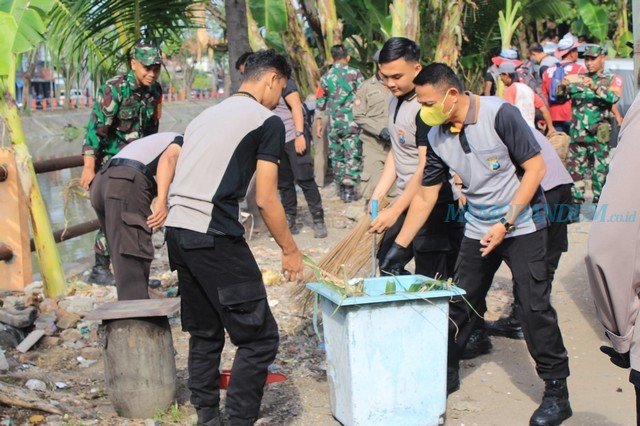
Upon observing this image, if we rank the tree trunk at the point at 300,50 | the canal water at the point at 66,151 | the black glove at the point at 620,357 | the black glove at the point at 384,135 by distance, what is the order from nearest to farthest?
the black glove at the point at 620,357
the black glove at the point at 384,135
the canal water at the point at 66,151
the tree trunk at the point at 300,50

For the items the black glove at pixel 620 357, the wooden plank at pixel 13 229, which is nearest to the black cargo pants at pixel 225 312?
the black glove at pixel 620 357

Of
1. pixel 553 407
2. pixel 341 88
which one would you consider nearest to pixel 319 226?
pixel 341 88

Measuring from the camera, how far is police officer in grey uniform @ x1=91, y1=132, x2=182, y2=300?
200 inches

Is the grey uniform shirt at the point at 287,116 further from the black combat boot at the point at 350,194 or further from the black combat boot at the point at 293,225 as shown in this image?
the black combat boot at the point at 350,194

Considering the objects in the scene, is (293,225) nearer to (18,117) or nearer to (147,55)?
(147,55)

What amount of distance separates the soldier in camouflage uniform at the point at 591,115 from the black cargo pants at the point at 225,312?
5.88m

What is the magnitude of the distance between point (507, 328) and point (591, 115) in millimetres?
4137

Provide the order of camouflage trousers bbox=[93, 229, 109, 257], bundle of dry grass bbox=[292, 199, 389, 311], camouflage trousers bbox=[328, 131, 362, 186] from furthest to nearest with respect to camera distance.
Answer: camouflage trousers bbox=[328, 131, 362, 186] → camouflage trousers bbox=[93, 229, 109, 257] → bundle of dry grass bbox=[292, 199, 389, 311]

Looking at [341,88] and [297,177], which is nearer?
[297,177]

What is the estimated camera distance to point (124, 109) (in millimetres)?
6270

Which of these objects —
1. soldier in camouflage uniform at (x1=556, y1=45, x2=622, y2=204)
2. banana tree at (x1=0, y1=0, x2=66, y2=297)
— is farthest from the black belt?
soldier in camouflage uniform at (x1=556, y1=45, x2=622, y2=204)

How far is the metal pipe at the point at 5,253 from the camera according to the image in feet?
21.6

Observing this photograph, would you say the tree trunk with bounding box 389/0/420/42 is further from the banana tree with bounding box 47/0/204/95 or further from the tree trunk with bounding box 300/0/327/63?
the tree trunk with bounding box 300/0/327/63

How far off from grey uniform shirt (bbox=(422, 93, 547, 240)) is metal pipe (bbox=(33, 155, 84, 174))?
4207 millimetres
